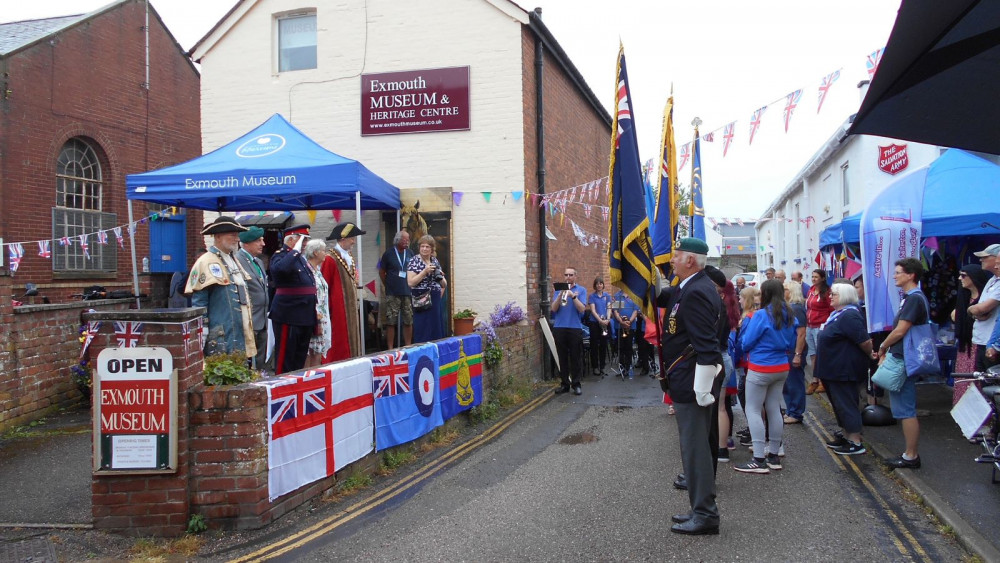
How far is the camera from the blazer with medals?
4.74m

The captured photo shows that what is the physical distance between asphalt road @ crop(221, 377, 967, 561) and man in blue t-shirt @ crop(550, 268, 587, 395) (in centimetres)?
318

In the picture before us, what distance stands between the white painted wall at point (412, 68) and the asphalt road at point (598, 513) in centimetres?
456

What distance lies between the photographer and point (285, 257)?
6.84 m

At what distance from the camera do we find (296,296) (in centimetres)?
693

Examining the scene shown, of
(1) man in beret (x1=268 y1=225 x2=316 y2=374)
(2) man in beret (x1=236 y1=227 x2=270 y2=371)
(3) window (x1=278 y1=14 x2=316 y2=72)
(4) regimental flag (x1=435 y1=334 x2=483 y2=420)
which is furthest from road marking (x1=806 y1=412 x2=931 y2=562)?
(3) window (x1=278 y1=14 x2=316 y2=72)

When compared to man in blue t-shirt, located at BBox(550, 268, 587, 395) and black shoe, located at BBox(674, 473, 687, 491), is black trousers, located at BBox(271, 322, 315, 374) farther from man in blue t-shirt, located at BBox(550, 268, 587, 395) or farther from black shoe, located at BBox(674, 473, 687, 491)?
man in blue t-shirt, located at BBox(550, 268, 587, 395)

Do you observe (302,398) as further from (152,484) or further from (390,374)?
(390,374)

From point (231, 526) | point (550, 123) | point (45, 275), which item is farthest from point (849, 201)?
point (45, 275)

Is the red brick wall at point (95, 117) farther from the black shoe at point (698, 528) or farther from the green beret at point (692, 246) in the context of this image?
the black shoe at point (698, 528)

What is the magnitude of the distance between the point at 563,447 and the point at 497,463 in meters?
0.95

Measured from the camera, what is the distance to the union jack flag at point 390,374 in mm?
6359

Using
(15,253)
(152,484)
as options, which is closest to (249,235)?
(152,484)

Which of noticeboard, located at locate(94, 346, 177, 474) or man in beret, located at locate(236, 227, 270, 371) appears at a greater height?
man in beret, located at locate(236, 227, 270, 371)

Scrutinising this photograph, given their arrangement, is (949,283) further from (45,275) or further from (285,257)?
(45,275)
